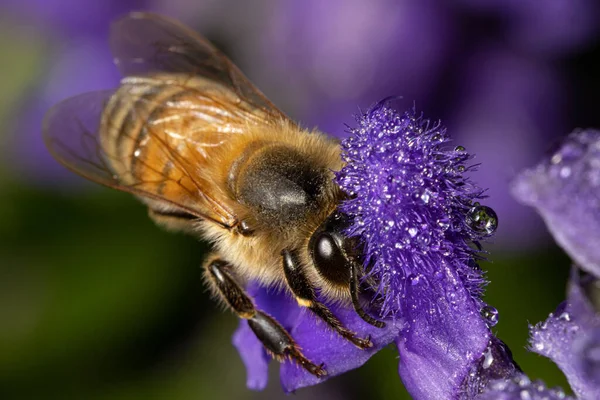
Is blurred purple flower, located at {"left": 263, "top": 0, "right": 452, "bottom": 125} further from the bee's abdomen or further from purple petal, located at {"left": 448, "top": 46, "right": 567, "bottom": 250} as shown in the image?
the bee's abdomen

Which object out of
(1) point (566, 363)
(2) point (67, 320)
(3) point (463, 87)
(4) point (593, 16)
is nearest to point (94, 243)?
(2) point (67, 320)

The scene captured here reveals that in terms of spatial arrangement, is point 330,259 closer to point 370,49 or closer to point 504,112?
point 370,49

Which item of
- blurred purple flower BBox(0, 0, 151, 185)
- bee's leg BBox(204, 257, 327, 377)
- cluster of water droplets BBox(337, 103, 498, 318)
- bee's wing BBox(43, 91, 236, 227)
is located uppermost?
cluster of water droplets BBox(337, 103, 498, 318)

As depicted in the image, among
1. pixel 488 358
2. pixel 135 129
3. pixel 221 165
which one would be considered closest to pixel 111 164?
pixel 135 129

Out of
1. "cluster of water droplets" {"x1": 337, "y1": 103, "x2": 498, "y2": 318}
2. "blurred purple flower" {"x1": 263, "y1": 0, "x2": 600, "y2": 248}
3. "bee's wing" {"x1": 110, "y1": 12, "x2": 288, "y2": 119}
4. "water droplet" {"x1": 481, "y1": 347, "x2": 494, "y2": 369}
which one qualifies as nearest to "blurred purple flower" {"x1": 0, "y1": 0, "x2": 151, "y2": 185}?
"blurred purple flower" {"x1": 263, "y1": 0, "x2": 600, "y2": 248}

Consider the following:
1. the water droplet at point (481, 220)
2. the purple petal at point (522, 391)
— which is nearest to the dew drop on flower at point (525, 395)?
the purple petal at point (522, 391)

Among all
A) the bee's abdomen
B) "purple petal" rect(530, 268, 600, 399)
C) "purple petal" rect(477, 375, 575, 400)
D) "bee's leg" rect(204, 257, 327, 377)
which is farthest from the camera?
the bee's abdomen
